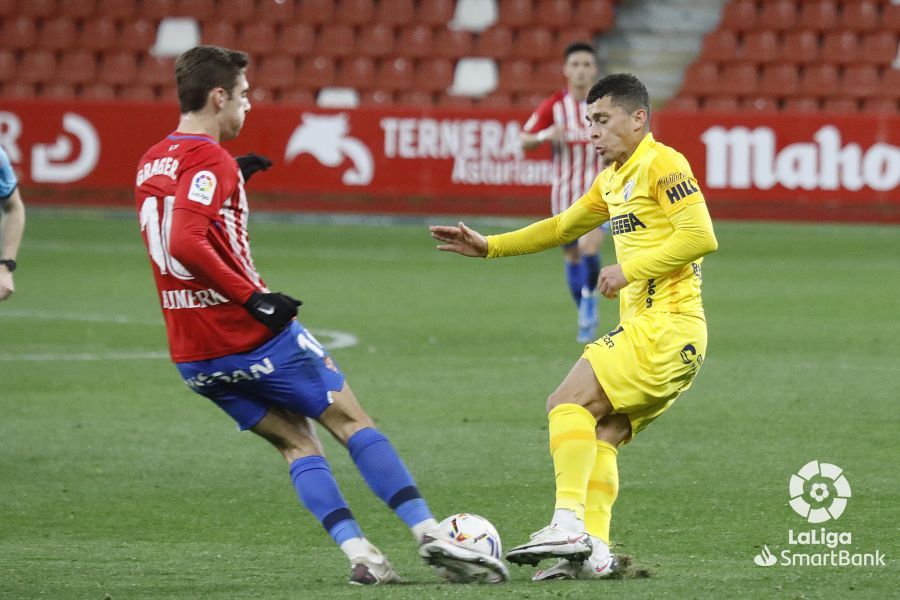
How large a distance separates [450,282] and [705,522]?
9.54 m

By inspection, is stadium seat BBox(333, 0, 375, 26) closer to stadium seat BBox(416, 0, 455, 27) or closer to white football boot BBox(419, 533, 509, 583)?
stadium seat BBox(416, 0, 455, 27)

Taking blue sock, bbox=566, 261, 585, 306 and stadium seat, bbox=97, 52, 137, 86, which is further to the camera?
stadium seat, bbox=97, 52, 137, 86

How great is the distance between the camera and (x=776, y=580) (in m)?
4.80

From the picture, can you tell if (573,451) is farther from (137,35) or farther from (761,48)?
(137,35)

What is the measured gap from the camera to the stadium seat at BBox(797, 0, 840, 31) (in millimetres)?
22750

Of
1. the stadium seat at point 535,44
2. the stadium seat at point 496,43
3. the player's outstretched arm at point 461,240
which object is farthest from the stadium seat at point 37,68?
the player's outstretched arm at point 461,240

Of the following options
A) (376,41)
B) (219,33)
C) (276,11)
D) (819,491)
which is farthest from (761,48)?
(819,491)

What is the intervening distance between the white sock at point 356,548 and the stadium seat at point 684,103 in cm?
1747

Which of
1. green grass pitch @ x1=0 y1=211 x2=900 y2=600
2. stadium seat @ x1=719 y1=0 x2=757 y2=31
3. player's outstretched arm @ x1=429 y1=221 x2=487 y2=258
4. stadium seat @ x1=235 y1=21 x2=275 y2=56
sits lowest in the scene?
green grass pitch @ x1=0 y1=211 x2=900 y2=600

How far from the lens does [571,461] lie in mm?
4992

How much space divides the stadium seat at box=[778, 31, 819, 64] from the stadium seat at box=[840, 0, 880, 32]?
0.57 m

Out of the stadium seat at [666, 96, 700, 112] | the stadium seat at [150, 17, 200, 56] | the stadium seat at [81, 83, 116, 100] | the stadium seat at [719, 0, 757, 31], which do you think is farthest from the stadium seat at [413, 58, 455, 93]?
the stadium seat at [81, 83, 116, 100]

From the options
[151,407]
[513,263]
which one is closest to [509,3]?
[513,263]

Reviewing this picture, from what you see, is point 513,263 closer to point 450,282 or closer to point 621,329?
point 450,282
